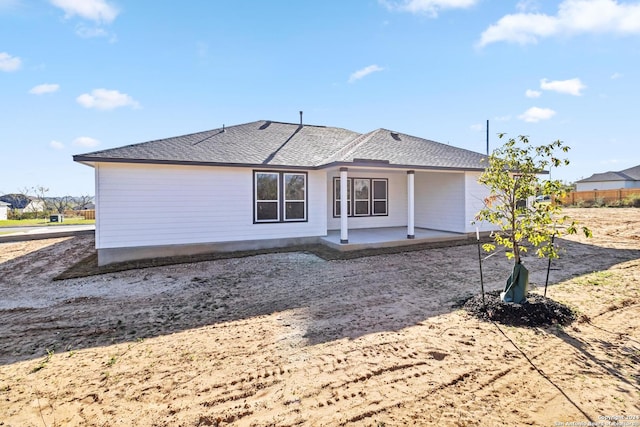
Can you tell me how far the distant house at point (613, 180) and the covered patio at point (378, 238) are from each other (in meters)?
42.0

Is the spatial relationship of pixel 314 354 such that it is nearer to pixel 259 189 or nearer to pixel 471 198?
pixel 259 189

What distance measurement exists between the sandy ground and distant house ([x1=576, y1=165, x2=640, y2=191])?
44431 mm

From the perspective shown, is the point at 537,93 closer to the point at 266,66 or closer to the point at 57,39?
the point at 266,66

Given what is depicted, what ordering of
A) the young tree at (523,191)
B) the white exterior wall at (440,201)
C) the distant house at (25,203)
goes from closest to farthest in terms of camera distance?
the young tree at (523,191)
the white exterior wall at (440,201)
the distant house at (25,203)

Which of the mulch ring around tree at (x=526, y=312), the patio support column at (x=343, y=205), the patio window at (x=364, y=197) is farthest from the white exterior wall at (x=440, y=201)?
the mulch ring around tree at (x=526, y=312)

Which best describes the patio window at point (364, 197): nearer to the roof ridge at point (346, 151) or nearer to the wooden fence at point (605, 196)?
the roof ridge at point (346, 151)

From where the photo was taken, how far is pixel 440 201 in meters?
13.3

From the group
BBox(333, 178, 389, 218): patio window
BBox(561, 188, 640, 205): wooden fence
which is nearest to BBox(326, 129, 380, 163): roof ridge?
BBox(333, 178, 389, 218): patio window

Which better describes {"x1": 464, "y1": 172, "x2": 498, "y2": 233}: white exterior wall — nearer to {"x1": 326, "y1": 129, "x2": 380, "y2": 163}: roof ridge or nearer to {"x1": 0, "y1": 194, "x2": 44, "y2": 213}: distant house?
{"x1": 326, "y1": 129, "x2": 380, "y2": 163}: roof ridge

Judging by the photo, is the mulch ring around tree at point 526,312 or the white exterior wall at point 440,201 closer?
the mulch ring around tree at point 526,312

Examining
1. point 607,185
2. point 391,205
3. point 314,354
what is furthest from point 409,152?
point 607,185

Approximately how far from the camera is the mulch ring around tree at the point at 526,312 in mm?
4453

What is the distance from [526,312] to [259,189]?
8.31 meters

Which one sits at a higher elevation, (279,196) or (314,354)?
(279,196)
